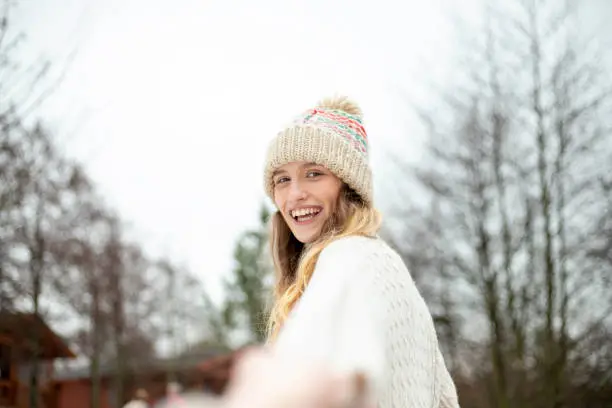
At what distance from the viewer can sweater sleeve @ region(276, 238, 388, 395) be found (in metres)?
1.07

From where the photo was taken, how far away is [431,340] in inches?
63.7

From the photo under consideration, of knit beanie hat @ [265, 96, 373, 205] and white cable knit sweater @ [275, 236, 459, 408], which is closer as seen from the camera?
white cable knit sweater @ [275, 236, 459, 408]

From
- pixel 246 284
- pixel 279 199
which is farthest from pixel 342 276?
pixel 246 284

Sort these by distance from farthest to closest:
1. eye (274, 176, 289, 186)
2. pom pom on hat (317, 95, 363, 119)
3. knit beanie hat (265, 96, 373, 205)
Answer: pom pom on hat (317, 95, 363, 119) → eye (274, 176, 289, 186) → knit beanie hat (265, 96, 373, 205)

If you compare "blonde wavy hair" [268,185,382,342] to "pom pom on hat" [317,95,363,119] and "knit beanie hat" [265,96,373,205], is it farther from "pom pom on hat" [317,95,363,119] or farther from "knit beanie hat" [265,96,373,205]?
"pom pom on hat" [317,95,363,119]

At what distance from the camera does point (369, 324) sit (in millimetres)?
1181

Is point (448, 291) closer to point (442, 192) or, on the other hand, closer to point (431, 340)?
point (442, 192)

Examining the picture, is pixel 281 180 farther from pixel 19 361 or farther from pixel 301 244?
pixel 19 361

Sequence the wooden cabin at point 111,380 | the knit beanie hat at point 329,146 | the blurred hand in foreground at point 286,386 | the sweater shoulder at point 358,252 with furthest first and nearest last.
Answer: the wooden cabin at point 111,380 → the knit beanie hat at point 329,146 → the sweater shoulder at point 358,252 → the blurred hand in foreground at point 286,386

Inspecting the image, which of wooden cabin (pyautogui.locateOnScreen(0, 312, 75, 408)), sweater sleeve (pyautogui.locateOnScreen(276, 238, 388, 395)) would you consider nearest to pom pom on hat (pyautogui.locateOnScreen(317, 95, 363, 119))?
sweater sleeve (pyautogui.locateOnScreen(276, 238, 388, 395))

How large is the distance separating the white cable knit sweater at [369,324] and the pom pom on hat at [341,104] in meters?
0.65

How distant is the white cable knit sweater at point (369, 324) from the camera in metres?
1.09

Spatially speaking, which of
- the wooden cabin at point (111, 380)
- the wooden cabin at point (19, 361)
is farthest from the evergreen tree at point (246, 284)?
the wooden cabin at point (19, 361)

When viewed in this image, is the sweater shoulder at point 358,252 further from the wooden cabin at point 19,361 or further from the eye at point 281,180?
the wooden cabin at point 19,361
